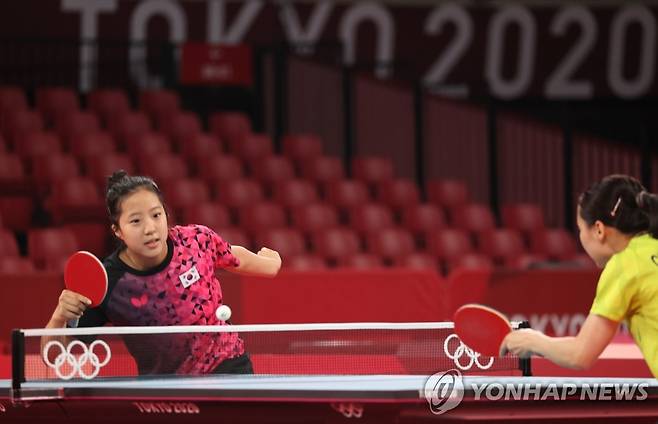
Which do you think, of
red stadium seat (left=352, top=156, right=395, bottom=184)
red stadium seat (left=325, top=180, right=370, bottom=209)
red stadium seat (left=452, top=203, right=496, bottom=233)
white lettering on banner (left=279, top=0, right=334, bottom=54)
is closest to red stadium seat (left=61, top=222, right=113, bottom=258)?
red stadium seat (left=325, top=180, right=370, bottom=209)

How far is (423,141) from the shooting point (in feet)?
40.1

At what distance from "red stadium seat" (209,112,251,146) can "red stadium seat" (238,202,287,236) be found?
1218mm

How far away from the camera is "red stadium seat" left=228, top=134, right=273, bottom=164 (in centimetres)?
1126

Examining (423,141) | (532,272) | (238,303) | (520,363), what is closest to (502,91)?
(423,141)

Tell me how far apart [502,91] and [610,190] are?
10689mm

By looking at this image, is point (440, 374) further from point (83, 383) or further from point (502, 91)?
point (502, 91)

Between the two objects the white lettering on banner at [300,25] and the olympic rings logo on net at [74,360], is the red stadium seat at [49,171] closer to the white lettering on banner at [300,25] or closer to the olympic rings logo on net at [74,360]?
the white lettering on banner at [300,25]

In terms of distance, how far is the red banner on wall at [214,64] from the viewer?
11609 millimetres

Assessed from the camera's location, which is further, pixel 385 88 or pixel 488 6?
pixel 488 6

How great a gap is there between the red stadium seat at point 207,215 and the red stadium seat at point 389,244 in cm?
124

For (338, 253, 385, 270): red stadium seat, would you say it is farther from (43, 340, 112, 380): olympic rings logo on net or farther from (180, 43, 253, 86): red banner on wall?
(43, 340, 112, 380): olympic rings logo on net

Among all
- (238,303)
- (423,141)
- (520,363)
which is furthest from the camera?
(423,141)

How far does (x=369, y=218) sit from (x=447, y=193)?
4.07 ft

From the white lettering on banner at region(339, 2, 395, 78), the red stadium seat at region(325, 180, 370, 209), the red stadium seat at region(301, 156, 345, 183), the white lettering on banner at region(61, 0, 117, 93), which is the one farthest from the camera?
the white lettering on banner at region(339, 2, 395, 78)
